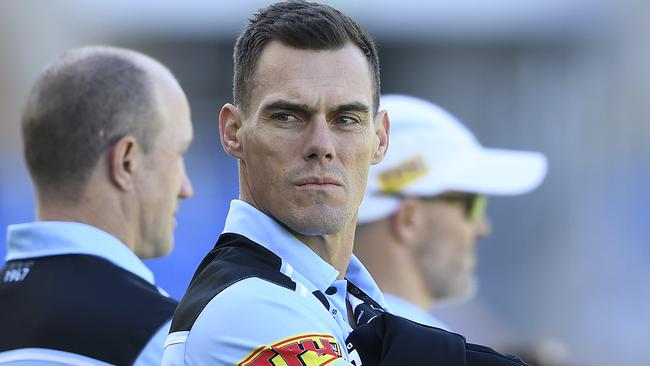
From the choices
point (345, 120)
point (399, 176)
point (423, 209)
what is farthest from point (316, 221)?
point (423, 209)

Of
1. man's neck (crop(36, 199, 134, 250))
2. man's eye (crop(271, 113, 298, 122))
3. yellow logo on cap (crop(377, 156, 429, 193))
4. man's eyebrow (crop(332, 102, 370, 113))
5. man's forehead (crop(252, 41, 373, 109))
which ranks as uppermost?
man's forehead (crop(252, 41, 373, 109))

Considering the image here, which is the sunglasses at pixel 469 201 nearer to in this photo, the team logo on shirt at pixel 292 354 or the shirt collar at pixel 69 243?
the shirt collar at pixel 69 243

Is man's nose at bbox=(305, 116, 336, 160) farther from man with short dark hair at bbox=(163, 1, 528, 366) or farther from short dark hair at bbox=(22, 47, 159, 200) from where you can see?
short dark hair at bbox=(22, 47, 159, 200)

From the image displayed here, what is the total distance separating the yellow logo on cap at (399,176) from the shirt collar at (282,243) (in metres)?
1.84

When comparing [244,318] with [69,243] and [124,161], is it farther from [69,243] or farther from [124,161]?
[124,161]

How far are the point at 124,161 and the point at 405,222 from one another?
4.11 ft

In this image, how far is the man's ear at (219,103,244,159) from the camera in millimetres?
2559

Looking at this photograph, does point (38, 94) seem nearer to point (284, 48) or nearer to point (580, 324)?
point (284, 48)

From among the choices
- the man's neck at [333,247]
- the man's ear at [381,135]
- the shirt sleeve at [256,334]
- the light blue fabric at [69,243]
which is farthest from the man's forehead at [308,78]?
the light blue fabric at [69,243]

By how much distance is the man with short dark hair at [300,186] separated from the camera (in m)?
2.22

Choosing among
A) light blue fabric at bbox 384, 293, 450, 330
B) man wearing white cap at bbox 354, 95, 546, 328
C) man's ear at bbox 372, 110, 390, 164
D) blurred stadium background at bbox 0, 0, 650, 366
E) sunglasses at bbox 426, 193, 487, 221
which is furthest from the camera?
blurred stadium background at bbox 0, 0, 650, 366

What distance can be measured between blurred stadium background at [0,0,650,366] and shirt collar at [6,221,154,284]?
25.0 feet

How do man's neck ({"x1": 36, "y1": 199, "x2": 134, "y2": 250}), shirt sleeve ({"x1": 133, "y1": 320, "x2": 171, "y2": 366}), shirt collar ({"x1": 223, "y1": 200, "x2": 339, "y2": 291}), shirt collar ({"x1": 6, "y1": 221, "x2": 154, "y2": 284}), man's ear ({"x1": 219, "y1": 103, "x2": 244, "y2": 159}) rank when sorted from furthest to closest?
man's neck ({"x1": 36, "y1": 199, "x2": 134, "y2": 250})
shirt collar ({"x1": 6, "y1": 221, "x2": 154, "y2": 284})
shirt sleeve ({"x1": 133, "y1": 320, "x2": 171, "y2": 366})
man's ear ({"x1": 219, "y1": 103, "x2": 244, "y2": 159})
shirt collar ({"x1": 223, "y1": 200, "x2": 339, "y2": 291})

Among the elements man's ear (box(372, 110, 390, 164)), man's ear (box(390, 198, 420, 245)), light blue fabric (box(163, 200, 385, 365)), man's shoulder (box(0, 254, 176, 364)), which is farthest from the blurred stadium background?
light blue fabric (box(163, 200, 385, 365))
